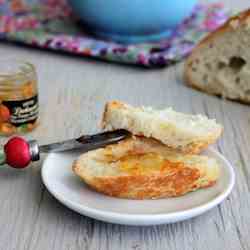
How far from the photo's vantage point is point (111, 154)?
1.15m

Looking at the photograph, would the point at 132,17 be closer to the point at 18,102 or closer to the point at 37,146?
the point at 18,102

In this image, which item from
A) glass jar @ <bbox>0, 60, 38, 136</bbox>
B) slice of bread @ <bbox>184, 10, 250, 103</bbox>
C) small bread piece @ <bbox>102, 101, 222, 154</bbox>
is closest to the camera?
small bread piece @ <bbox>102, 101, 222, 154</bbox>

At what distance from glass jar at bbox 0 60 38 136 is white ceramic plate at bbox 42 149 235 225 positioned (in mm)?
280

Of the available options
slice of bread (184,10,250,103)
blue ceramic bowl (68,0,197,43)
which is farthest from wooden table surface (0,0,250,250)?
blue ceramic bowl (68,0,197,43)

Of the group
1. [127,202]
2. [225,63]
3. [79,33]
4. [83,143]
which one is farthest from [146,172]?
[79,33]

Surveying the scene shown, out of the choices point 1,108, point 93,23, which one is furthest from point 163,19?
point 1,108

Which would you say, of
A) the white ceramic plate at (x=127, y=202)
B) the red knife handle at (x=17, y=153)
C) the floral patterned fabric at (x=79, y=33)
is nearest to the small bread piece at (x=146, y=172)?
the white ceramic plate at (x=127, y=202)

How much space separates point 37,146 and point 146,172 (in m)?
0.25

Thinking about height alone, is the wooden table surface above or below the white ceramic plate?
below

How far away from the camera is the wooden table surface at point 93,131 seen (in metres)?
1.04

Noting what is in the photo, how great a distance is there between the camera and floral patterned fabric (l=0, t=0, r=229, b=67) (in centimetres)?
184

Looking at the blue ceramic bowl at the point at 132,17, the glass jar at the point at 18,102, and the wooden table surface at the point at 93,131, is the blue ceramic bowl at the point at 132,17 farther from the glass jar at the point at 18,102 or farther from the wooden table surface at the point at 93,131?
the glass jar at the point at 18,102

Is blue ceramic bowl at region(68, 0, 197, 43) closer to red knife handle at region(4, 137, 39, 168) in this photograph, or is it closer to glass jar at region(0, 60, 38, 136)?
glass jar at region(0, 60, 38, 136)

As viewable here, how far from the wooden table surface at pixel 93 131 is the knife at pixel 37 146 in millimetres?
55
